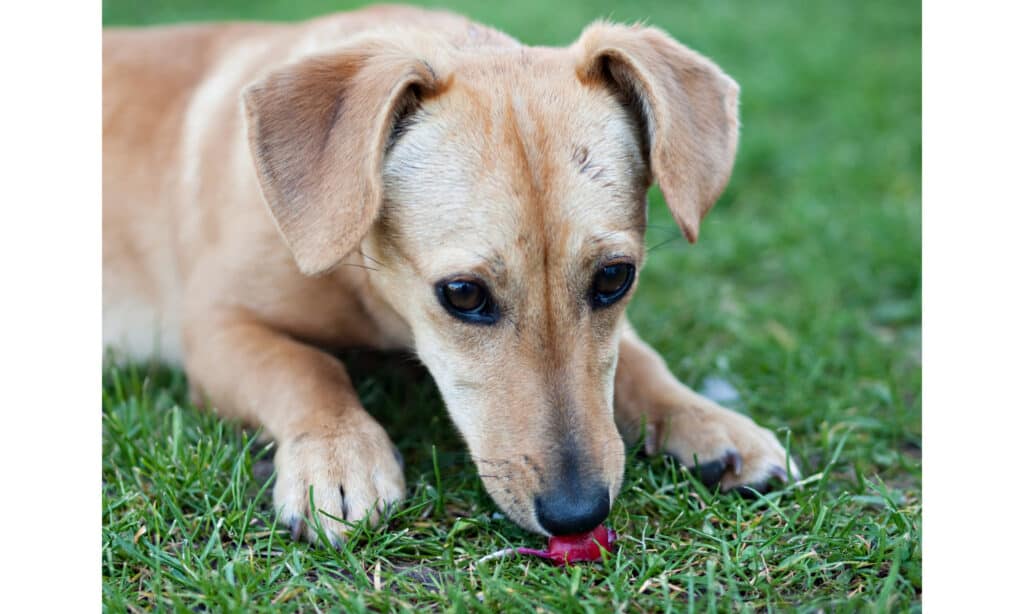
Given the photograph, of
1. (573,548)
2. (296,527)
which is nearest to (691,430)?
(573,548)

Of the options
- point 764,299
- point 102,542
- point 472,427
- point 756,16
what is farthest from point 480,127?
point 756,16

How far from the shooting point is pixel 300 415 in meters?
3.37

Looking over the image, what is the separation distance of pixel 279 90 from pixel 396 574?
5.00 ft

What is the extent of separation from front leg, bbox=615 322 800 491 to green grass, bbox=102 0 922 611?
90 mm

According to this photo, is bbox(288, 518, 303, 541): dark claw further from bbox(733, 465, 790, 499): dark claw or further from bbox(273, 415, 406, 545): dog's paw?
bbox(733, 465, 790, 499): dark claw

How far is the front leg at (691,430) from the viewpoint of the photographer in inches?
133

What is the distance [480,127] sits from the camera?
3.07 meters

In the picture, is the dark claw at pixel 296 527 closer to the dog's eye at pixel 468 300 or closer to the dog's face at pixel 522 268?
the dog's face at pixel 522 268

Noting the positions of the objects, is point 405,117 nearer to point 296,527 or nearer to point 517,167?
point 517,167

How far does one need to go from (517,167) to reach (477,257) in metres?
0.29

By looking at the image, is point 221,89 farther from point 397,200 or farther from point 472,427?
point 472,427

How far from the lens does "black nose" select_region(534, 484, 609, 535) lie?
8.87 feet

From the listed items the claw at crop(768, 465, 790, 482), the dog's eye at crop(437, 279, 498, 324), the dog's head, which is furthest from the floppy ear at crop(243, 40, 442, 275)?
the claw at crop(768, 465, 790, 482)

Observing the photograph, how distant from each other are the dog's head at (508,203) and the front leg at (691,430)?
1.73 feet
